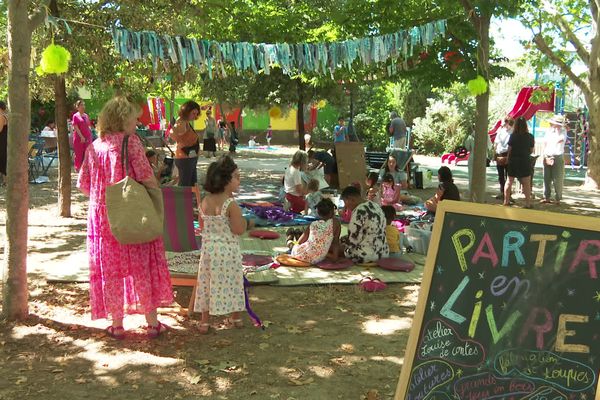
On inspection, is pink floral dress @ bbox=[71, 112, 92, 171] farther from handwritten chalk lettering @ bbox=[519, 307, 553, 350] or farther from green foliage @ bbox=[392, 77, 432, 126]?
green foliage @ bbox=[392, 77, 432, 126]

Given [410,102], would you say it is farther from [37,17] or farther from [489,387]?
[489,387]

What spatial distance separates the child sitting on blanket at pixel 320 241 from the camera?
7098mm

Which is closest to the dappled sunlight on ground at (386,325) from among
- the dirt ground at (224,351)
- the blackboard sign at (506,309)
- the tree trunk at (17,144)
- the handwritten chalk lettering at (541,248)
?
the dirt ground at (224,351)

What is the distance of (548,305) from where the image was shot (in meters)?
2.65

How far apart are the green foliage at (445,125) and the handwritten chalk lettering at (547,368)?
2409 centimetres

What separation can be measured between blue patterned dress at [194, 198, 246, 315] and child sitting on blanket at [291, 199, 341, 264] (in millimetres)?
2176

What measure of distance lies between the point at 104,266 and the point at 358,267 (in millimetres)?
3288

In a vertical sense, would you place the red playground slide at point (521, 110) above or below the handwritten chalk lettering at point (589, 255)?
above

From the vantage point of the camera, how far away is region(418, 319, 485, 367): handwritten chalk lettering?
2752mm

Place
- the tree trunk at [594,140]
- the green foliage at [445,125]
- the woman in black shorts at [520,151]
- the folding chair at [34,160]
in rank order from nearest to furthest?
the woman in black shorts at [520,151] → the folding chair at [34,160] → the tree trunk at [594,140] → the green foliage at [445,125]

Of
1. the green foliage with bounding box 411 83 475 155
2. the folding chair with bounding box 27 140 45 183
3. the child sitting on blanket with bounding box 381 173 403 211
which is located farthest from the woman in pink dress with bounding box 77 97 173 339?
the green foliage with bounding box 411 83 475 155

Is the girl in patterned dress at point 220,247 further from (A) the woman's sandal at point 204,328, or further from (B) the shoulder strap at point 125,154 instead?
(B) the shoulder strap at point 125,154

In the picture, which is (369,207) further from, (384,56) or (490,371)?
(490,371)

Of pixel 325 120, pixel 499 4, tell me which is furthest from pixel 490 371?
pixel 325 120
